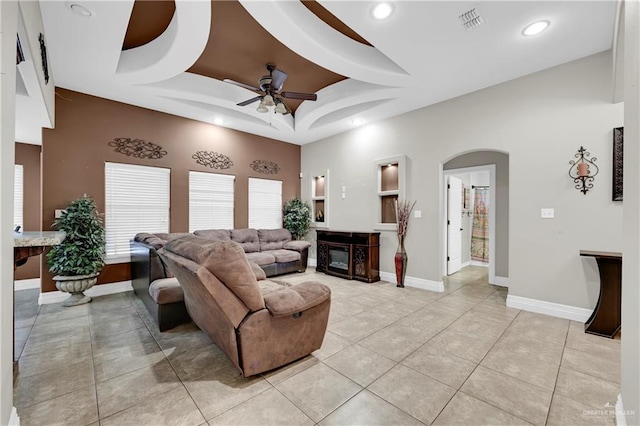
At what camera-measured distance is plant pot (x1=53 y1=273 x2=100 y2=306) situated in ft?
12.2

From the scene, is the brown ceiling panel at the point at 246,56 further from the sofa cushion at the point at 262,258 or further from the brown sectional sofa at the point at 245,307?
the sofa cushion at the point at 262,258

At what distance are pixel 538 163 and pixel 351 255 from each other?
10.6ft

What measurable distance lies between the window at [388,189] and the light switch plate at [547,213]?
82.3 inches

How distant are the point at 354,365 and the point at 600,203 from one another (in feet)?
11.1

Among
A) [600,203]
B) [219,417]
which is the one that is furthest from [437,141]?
[219,417]

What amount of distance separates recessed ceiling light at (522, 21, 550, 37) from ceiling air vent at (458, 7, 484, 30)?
55cm

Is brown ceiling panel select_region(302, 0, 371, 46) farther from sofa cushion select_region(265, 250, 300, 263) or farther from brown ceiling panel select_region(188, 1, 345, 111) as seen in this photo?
sofa cushion select_region(265, 250, 300, 263)

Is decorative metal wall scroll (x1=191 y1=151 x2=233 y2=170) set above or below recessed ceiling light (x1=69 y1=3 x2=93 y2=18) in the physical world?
below

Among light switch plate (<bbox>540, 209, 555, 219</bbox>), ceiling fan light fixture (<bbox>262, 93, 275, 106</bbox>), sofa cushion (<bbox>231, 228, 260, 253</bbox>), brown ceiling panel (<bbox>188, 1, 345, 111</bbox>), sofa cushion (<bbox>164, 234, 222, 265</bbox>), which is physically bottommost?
sofa cushion (<bbox>231, 228, 260, 253</bbox>)

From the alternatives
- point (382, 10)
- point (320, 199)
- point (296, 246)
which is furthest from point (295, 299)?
point (320, 199)

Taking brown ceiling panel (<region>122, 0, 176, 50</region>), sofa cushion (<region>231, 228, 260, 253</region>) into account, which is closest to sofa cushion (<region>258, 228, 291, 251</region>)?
sofa cushion (<region>231, 228, 260, 253</region>)

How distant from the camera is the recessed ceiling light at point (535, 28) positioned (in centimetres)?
267

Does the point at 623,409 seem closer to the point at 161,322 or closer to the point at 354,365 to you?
the point at 354,365

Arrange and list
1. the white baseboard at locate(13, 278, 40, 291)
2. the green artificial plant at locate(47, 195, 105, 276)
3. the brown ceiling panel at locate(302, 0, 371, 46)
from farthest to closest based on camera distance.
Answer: the white baseboard at locate(13, 278, 40, 291) → the green artificial plant at locate(47, 195, 105, 276) → the brown ceiling panel at locate(302, 0, 371, 46)
